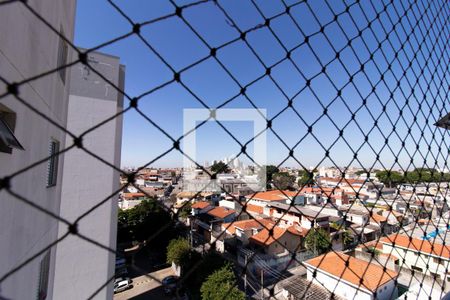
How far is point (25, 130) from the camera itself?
2.73 ft

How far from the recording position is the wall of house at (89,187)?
2559 mm

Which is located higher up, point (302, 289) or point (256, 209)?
point (256, 209)

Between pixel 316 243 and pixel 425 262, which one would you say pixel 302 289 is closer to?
pixel 316 243

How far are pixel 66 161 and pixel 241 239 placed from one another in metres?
6.45

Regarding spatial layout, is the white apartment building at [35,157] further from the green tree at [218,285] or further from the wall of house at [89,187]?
the green tree at [218,285]

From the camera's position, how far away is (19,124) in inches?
30.7

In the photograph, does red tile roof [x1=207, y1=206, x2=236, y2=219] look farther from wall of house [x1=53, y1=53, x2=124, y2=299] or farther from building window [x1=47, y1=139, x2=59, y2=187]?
building window [x1=47, y1=139, x2=59, y2=187]

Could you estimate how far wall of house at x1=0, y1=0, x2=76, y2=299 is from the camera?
68 centimetres

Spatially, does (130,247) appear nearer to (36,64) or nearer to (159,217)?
(159,217)

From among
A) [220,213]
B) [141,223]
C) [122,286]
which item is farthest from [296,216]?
[122,286]

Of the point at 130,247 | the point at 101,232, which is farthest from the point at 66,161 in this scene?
the point at 130,247

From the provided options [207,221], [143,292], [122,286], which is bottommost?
[143,292]

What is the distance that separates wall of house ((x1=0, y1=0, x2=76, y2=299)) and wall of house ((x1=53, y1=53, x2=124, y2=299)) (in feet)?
5.14

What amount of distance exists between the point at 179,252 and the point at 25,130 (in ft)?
21.7
